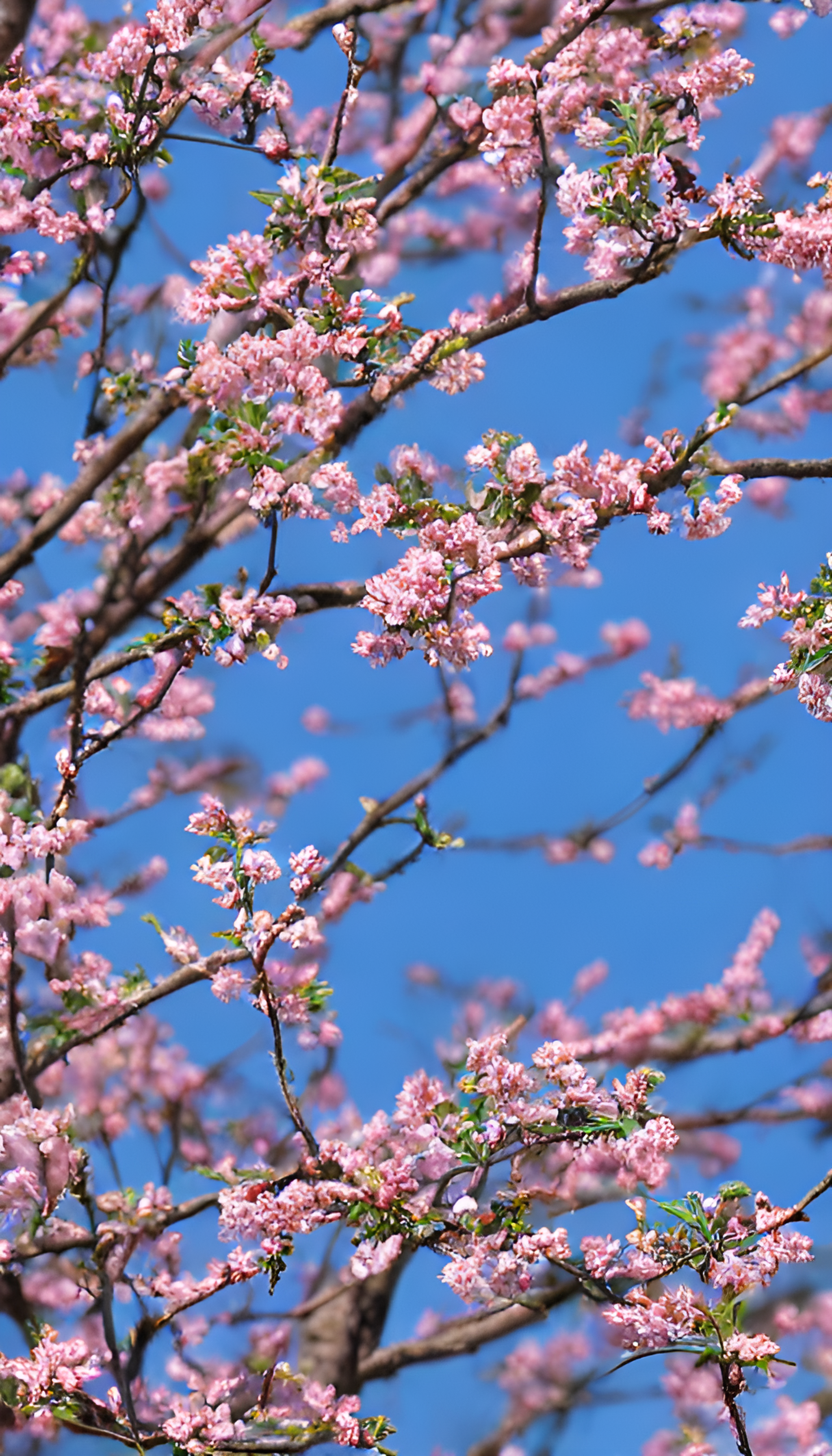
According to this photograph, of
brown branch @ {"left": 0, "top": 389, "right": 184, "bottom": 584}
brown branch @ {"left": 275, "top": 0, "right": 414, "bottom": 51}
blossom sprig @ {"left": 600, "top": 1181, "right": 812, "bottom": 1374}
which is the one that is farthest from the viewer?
brown branch @ {"left": 275, "top": 0, "right": 414, "bottom": 51}

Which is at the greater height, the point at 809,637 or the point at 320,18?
the point at 320,18

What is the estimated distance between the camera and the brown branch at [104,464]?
10.7 feet

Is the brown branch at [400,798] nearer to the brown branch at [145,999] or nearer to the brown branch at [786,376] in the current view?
the brown branch at [145,999]

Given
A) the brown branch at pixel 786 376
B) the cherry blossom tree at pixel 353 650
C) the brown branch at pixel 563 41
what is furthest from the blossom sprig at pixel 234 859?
the brown branch at pixel 563 41

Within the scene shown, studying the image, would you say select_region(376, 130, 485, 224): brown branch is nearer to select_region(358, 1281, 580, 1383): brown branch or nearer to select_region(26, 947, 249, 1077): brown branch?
select_region(26, 947, 249, 1077): brown branch

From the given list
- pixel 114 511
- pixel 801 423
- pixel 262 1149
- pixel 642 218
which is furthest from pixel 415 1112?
pixel 801 423

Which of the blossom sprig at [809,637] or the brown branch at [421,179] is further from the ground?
the brown branch at [421,179]

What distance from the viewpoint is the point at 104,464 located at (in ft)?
10.7

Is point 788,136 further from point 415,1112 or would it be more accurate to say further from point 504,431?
point 415,1112

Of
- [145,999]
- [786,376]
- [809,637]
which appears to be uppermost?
[786,376]

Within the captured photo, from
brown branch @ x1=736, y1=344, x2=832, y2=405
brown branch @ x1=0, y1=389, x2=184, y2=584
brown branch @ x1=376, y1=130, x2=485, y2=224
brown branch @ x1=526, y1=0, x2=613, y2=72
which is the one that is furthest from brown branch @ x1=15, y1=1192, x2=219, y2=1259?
brown branch @ x1=526, y1=0, x2=613, y2=72

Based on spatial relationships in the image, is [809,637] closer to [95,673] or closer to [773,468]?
[773,468]

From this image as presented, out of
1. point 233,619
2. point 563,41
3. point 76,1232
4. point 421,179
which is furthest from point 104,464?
point 76,1232

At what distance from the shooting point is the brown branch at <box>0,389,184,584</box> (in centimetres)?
325
